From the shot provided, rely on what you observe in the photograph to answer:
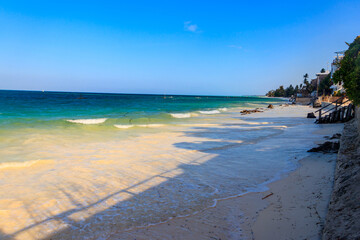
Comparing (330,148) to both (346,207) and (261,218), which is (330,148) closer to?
(261,218)

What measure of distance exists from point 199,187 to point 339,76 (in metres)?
7.86

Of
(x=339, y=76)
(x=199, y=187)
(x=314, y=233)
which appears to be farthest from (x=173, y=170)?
(x=339, y=76)

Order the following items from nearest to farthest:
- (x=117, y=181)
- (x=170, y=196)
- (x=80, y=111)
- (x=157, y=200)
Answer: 1. (x=157, y=200)
2. (x=170, y=196)
3. (x=117, y=181)
4. (x=80, y=111)

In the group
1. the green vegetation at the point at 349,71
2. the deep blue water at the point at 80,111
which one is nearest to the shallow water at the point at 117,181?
the green vegetation at the point at 349,71

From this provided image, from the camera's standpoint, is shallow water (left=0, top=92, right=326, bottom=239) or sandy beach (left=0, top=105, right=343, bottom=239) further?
shallow water (left=0, top=92, right=326, bottom=239)

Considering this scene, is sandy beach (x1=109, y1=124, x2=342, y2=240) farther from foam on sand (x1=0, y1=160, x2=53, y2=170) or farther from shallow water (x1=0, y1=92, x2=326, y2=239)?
foam on sand (x1=0, y1=160, x2=53, y2=170)

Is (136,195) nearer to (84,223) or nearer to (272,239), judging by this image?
(84,223)

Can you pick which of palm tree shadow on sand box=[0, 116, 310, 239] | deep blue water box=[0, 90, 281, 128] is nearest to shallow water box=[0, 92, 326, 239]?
palm tree shadow on sand box=[0, 116, 310, 239]

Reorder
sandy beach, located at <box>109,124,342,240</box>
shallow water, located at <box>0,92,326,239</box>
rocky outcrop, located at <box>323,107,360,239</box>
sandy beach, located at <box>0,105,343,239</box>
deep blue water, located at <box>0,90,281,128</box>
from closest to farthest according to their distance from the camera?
1. rocky outcrop, located at <box>323,107,360,239</box>
2. sandy beach, located at <box>109,124,342,240</box>
3. sandy beach, located at <box>0,105,343,239</box>
4. shallow water, located at <box>0,92,326,239</box>
5. deep blue water, located at <box>0,90,281,128</box>

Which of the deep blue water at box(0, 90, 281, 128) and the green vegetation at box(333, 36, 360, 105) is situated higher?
the green vegetation at box(333, 36, 360, 105)

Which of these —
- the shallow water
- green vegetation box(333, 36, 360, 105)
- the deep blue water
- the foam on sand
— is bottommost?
the foam on sand

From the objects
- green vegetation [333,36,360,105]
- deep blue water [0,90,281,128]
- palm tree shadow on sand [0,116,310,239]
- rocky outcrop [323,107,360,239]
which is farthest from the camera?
deep blue water [0,90,281,128]

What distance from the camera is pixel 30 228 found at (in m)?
4.28

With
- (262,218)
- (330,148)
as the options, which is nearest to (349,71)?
(330,148)
